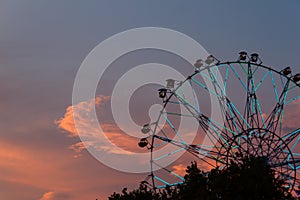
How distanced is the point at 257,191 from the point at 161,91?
17.3m

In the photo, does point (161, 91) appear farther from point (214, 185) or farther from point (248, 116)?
point (214, 185)

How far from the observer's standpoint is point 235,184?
31.3 meters

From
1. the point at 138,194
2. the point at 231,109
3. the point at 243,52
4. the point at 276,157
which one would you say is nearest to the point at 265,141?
the point at 276,157

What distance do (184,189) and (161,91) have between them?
11.8m

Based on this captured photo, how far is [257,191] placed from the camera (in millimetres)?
30062

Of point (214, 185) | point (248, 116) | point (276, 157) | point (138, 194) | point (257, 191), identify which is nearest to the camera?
point (257, 191)

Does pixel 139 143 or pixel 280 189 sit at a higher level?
pixel 139 143

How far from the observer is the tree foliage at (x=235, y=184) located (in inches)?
1188

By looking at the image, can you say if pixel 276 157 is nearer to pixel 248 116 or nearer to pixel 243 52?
pixel 248 116

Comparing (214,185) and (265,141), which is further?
(265,141)

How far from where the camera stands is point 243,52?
43.0 meters

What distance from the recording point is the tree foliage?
99.0 feet

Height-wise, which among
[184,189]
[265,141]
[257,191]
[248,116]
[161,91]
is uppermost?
[161,91]

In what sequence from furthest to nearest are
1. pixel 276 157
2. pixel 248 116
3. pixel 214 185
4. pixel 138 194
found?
pixel 138 194
pixel 248 116
pixel 276 157
pixel 214 185
